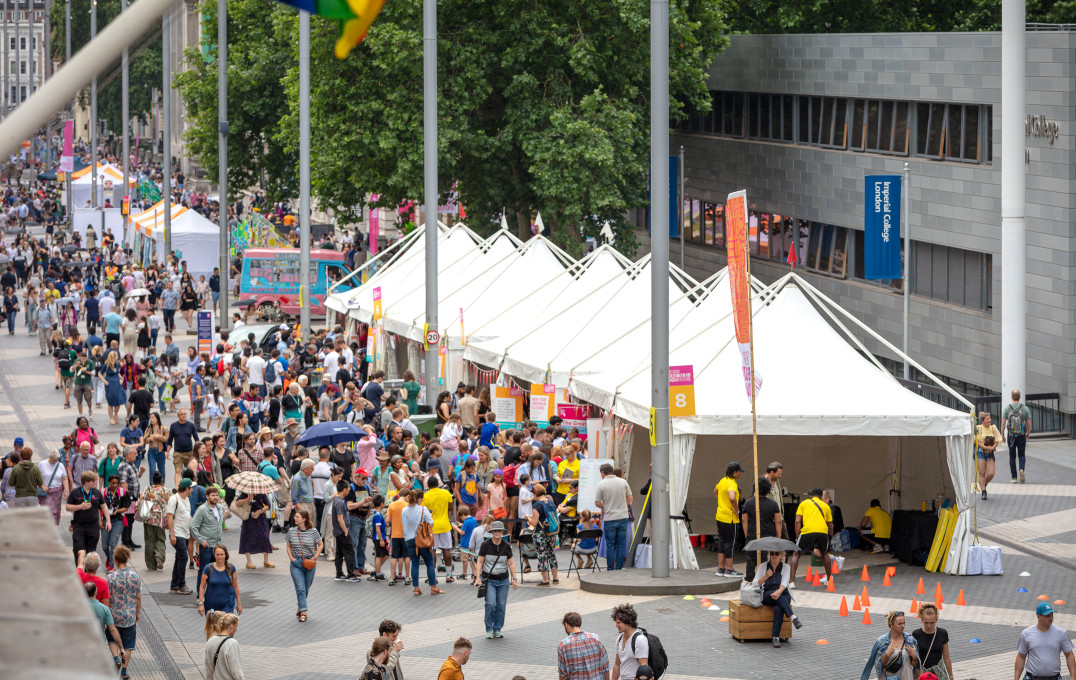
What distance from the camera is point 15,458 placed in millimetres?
19828

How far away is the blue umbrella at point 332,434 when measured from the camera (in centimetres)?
2084

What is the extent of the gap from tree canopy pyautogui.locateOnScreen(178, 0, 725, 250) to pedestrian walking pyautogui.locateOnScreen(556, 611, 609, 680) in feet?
81.6

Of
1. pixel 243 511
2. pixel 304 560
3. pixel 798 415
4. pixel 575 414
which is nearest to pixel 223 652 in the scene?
pixel 304 560

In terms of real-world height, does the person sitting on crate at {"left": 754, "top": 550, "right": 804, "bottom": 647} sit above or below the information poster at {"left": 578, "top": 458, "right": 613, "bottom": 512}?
below

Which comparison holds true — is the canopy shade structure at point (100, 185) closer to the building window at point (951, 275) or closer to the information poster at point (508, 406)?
the building window at point (951, 275)

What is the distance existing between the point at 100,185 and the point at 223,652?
221 feet

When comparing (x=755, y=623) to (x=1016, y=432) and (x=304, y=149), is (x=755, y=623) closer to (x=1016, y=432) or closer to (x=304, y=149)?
(x=1016, y=432)

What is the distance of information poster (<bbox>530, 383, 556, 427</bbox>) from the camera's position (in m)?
23.6

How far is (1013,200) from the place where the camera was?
88.8ft

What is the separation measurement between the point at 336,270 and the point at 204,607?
1343 inches

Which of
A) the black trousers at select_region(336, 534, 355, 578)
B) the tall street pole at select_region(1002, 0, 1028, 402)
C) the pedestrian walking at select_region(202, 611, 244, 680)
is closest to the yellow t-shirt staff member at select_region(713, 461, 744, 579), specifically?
the black trousers at select_region(336, 534, 355, 578)

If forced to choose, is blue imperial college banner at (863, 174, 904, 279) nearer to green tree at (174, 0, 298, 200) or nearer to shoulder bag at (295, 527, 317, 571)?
shoulder bag at (295, 527, 317, 571)

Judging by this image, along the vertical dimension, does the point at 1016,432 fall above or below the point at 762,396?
below

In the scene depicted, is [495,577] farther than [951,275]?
No
